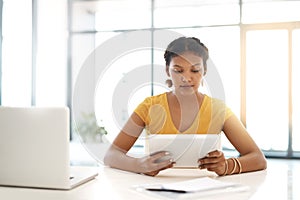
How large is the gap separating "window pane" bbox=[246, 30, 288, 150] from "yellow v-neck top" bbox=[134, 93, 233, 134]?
4211 mm

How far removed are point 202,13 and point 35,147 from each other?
204 inches

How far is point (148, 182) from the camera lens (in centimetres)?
117

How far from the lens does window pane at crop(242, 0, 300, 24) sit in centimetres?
558

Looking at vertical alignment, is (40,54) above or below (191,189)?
above

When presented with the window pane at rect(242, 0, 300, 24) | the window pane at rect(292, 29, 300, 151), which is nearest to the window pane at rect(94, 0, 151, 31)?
the window pane at rect(242, 0, 300, 24)

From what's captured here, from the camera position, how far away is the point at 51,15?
6406 mm

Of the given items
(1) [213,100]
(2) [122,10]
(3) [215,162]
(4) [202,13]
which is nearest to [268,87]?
(4) [202,13]

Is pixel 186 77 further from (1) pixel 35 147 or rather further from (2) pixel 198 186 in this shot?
(1) pixel 35 147

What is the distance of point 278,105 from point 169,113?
443 centimetres

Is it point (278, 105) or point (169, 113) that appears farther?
point (278, 105)

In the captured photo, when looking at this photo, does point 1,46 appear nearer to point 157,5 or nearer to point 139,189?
point 157,5

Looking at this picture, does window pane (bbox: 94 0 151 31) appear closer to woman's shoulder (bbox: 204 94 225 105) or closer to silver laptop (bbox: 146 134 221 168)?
woman's shoulder (bbox: 204 94 225 105)

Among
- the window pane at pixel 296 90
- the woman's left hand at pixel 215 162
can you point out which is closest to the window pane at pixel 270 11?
the window pane at pixel 296 90

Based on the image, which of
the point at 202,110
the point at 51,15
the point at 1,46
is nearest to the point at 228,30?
the point at 51,15
